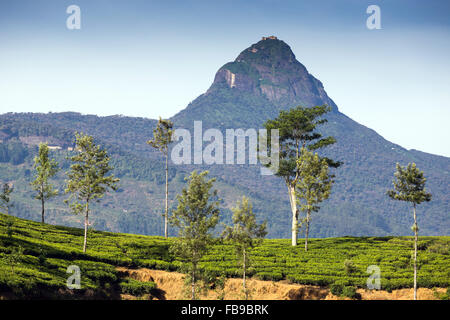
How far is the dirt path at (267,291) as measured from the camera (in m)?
46.3

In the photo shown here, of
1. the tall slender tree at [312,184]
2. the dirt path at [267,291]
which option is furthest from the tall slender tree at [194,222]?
the tall slender tree at [312,184]

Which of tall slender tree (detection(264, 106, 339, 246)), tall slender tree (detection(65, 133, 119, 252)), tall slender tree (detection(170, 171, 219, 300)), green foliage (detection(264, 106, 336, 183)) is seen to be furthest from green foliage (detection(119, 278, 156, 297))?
green foliage (detection(264, 106, 336, 183))

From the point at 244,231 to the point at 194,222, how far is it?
5.00m

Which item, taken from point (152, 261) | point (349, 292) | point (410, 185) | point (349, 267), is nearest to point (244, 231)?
point (349, 292)

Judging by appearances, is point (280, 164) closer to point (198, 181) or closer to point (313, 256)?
point (313, 256)

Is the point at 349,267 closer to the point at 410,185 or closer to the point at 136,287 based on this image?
the point at 410,185

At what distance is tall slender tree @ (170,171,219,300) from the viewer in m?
42.2

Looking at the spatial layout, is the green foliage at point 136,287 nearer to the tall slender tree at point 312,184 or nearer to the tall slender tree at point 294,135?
the tall slender tree at point 312,184

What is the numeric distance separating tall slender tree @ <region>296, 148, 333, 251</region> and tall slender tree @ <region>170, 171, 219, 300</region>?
18556 millimetres

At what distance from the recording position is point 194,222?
1673 inches

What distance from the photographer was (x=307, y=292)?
156 ft

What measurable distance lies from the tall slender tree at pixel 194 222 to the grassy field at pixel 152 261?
705cm

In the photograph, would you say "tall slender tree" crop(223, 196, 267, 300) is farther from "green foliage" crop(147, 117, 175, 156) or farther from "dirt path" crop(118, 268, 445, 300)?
"green foliage" crop(147, 117, 175, 156)
